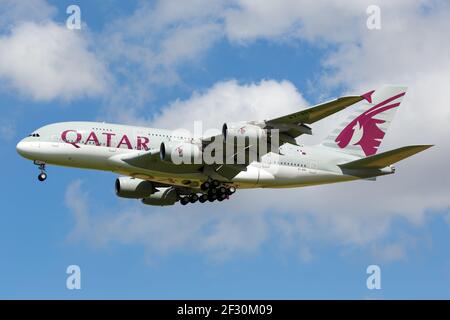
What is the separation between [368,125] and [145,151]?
15.3 meters

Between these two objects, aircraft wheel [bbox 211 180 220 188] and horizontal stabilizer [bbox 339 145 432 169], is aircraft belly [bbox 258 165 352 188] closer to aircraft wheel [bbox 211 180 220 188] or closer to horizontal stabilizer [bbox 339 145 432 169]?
horizontal stabilizer [bbox 339 145 432 169]

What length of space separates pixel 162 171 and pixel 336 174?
10.2m

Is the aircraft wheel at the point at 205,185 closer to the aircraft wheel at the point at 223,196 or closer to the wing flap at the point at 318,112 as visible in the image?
the aircraft wheel at the point at 223,196

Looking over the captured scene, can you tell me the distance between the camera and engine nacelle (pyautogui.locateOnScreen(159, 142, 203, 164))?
44000mm

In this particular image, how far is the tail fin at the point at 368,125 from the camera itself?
170 feet

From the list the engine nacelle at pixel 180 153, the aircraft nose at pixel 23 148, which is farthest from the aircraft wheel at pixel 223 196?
the aircraft nose at pixel 23 148

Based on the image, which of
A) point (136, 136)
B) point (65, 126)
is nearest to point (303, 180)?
point (136, 136)

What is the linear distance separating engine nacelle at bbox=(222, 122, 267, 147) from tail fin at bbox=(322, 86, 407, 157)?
9.11 metres

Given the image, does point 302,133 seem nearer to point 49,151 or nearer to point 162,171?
point 162,171

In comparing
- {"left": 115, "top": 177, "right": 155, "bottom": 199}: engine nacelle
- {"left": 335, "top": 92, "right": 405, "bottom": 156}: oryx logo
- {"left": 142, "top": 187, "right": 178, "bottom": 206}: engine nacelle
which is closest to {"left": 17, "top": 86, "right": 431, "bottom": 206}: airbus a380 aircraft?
{"left": 115, "top": 177, "right": 155, "bottom": 199}: engine nacelle

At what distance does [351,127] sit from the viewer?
2073 inches

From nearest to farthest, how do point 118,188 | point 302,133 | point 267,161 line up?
point 302,133, point 267,161, point 118,188

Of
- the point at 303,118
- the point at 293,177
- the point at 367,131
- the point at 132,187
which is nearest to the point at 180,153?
the point at 303,118

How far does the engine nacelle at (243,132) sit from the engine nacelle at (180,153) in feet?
7.21
